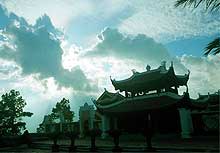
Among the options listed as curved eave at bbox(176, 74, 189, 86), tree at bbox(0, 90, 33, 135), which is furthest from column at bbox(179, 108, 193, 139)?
tree at bbox(0, 90, 33, 135)

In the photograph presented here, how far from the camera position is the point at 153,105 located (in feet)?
77.8

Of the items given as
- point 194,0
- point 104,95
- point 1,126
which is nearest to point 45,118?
point 1,126

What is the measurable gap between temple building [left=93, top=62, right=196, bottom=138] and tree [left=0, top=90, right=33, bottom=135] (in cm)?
1651

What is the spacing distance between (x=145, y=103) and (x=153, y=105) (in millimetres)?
1539

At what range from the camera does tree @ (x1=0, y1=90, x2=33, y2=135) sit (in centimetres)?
3647

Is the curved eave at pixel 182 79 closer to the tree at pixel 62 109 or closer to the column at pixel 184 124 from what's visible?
the column at pixel 184 124

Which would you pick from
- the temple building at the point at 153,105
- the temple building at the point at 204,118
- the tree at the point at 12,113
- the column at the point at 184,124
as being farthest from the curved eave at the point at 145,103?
the tree at the point at 12,113

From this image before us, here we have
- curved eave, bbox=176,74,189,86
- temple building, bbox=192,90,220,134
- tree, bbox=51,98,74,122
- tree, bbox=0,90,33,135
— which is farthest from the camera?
tree, bbox=51,98,74,122

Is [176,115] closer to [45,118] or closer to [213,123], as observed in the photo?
[213,123]

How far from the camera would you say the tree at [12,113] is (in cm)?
3647

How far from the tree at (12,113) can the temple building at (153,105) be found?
1651 centimetres

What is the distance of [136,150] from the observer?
14.6m

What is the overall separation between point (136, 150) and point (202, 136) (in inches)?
413

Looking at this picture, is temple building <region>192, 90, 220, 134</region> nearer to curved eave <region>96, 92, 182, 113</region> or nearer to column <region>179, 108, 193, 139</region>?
column <region>179, 108, 193, 139</region>
